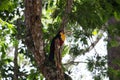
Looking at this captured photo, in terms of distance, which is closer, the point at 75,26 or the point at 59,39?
the point at 59,39

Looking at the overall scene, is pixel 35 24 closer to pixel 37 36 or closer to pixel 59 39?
pixel 37 36

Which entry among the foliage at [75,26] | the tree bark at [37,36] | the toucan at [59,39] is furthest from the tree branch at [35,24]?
the foliage at [75,26]

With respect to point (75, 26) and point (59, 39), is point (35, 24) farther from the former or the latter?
point (75, 26)

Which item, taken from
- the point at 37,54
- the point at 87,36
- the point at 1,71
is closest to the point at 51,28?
the point at 87,36

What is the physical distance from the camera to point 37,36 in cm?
374

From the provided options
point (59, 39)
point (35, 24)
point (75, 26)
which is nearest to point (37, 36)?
point (35, 24)

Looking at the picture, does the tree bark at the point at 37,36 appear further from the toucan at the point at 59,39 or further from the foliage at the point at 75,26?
the foliage at the point at 75,26

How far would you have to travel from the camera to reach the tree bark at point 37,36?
12.3 ft

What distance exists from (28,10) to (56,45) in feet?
1.83

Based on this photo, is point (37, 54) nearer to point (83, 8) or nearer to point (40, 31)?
point (40, 31)

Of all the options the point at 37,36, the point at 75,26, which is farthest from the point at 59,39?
the point at 75,26

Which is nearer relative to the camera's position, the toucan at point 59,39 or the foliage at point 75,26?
the toucan at point 59,39

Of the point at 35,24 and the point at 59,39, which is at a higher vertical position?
the point at 35,24

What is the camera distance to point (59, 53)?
150 inches
